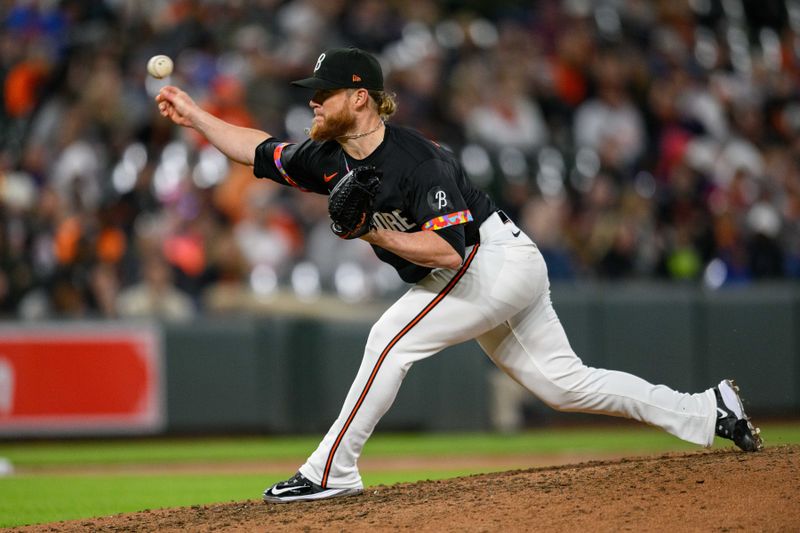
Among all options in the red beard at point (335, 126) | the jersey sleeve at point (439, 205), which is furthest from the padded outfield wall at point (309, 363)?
the jersey sleeve at point (439, 205)

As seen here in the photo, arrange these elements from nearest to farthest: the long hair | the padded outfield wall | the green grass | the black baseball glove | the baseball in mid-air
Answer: the black baseball glove, the long hair, the baseball in mid-air, the green grass, the padded outfield wall

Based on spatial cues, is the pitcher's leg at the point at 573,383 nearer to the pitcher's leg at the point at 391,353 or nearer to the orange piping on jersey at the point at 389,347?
the pitcher's leg at the point at 391,353

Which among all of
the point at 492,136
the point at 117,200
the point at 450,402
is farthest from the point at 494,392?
the point at 117,200

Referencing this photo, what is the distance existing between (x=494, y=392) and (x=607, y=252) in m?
1.96

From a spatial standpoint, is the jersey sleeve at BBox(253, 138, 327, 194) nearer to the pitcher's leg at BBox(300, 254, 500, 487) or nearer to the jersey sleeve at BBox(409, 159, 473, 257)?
the jersey sleeve at BBox(409, 159, 473, 257)

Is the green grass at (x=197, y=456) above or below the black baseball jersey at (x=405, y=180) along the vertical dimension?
below

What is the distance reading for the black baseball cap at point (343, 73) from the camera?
4949 mm

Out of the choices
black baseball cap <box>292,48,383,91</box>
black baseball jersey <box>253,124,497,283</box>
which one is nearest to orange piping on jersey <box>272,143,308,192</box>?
black baseball jersey <box>253,124,497,283</box>

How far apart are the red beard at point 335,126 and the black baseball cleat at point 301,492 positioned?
1.53 m

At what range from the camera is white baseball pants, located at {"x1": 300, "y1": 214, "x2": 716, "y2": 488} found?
5.03 metres

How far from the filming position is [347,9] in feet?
43.2

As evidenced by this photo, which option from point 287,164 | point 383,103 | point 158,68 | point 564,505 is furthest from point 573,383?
point 158,68

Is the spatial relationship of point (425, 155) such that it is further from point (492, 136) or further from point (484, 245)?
point (492, 136)

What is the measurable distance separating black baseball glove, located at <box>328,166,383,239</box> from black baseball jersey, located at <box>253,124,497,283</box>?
19 centimetres
